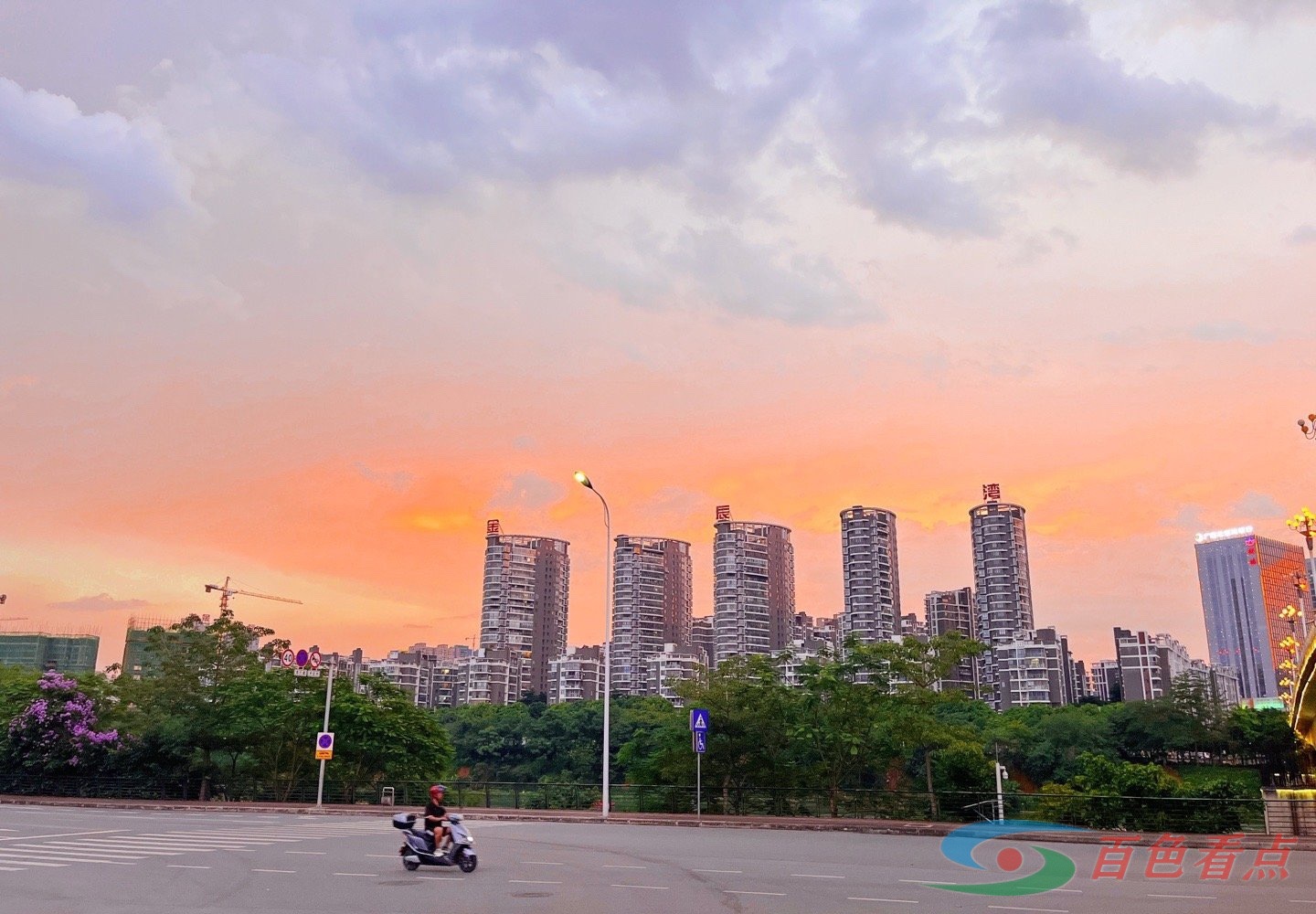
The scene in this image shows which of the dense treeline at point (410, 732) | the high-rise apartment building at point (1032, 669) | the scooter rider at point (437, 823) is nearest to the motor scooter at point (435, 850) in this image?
the scooter rider at point (437, 823)

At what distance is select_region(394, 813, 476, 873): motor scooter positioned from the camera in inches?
626

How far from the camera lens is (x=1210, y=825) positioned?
86.6 ft

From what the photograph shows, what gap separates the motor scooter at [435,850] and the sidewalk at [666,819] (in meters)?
11.9

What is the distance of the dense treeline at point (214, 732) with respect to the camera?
3950cm

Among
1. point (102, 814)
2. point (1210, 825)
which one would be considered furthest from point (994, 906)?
point (102, 814)

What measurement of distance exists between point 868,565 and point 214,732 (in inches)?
5703

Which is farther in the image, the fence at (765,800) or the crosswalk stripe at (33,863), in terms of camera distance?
the fence at (765,800)

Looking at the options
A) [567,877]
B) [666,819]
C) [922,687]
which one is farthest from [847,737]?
[567,877]

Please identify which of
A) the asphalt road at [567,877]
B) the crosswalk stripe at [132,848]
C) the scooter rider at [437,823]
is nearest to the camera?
the asphalt road at [567,877]

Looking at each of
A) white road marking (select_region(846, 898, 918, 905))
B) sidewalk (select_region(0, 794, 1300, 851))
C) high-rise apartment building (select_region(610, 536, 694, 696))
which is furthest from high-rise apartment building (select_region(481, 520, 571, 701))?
white road marking (select_region(846, 898, 918, 905))

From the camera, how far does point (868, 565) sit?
568 feet

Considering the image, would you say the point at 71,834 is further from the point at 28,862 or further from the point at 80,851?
the point at 28,862

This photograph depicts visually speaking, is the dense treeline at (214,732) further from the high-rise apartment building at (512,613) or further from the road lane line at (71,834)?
the high-rise apartment building at (512,613)

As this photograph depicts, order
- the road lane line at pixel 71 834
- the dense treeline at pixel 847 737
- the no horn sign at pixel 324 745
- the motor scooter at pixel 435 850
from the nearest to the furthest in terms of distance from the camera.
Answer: the motor scooter at pixel 435 850 < the road lane line at pixel 71 834 < the dense treeline at pixel 847 737 < the no horn sign at pixel 324 745
